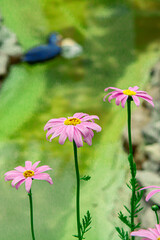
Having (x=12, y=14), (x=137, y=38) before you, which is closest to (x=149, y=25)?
(x=137, y=38)

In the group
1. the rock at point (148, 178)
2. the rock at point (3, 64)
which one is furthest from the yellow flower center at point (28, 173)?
the rock at point (3, 64)

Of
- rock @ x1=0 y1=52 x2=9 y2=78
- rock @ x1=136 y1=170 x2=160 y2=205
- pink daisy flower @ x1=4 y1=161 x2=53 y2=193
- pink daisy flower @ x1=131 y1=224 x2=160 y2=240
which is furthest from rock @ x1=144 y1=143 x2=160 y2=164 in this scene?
rock @ x1=0 y1=52 x2=9 y2=78

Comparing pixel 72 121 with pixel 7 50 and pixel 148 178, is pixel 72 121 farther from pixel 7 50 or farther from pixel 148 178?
pixel 7 50

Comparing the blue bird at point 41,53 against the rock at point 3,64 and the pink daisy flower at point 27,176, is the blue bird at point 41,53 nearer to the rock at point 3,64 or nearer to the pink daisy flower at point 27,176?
the rock at point 3,64

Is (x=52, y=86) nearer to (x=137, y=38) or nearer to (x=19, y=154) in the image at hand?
(x=19, y=154)

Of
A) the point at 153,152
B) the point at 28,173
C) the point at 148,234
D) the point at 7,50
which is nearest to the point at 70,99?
the point at 7,50

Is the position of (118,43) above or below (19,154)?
above

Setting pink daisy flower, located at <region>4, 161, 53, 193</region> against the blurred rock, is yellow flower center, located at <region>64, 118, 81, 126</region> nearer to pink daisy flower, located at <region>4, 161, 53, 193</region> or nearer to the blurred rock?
pink daisy flower, located at <region>4, 161, 53, 193</region>

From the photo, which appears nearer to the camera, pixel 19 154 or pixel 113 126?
pixel 19 154
